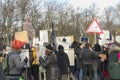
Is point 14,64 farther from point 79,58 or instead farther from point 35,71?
point 79,58

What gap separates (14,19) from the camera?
37125 mm

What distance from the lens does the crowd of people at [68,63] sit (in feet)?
33.6

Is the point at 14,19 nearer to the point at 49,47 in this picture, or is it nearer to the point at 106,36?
the point at 106,36

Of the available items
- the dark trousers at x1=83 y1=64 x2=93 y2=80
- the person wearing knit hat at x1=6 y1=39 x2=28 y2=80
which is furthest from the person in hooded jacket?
the person wearing knit hat at x1=6 y1=39 x2=28 y2=80

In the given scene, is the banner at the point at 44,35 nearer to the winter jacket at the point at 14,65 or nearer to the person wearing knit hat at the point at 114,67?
the person wearing knit hat at the point at 114,67

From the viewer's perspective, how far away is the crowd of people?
33.6ft

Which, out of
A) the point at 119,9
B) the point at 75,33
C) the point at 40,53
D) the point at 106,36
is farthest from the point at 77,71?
the point at 119,9

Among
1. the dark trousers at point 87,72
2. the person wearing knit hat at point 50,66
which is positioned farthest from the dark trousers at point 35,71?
the person wearing knit hat at point 50,66

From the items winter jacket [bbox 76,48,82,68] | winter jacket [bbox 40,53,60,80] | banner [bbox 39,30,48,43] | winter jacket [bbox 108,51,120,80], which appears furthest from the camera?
winter jacket [bbox 76,48,82,68]

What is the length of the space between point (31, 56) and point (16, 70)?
4.21 m

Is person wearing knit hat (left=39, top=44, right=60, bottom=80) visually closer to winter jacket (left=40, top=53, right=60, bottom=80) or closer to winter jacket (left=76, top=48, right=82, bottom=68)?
winter jacket (left=40, top=53, right=60, bottom=80)

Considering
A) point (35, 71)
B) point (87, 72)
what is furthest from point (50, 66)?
point (87, 72)

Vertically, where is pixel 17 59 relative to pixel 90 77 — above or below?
above

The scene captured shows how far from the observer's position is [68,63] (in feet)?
49.1
